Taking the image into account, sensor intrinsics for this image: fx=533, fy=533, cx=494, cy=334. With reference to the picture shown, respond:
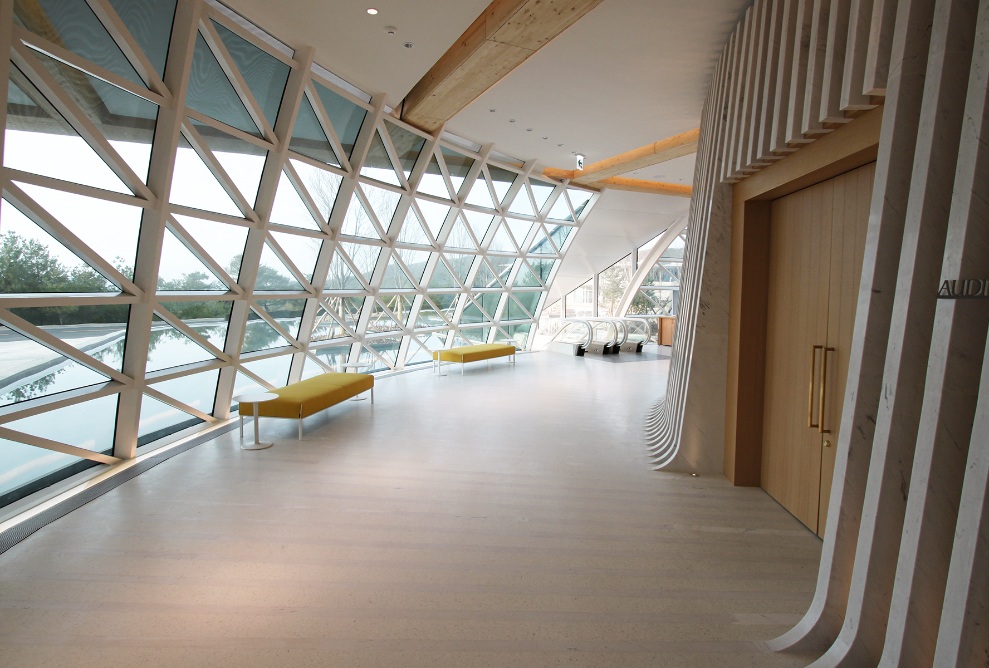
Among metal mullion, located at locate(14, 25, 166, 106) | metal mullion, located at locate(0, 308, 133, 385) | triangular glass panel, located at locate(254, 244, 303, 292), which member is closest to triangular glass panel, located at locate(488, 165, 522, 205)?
triangular glass panel, located at locate(254, 244, 303, 292)

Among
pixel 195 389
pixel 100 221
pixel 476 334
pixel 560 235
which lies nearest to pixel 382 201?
pixel 195 389

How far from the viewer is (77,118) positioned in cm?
474

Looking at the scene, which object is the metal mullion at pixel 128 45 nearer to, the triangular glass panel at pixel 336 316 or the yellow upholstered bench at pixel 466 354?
the triangular glass panel at pixel 336 316

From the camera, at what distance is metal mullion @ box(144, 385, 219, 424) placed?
6033 mm

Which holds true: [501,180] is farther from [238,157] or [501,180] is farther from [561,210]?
[238,157]

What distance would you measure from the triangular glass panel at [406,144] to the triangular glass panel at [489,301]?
528 cm

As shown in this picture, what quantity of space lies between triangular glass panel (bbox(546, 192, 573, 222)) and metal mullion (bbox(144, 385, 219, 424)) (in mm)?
10354

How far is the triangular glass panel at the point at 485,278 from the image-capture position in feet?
48.8

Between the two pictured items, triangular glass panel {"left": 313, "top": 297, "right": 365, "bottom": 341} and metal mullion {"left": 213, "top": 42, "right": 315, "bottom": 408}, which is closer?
metal mullion {"left": 213, "top": 42, "right": 315, "bottom": 408}

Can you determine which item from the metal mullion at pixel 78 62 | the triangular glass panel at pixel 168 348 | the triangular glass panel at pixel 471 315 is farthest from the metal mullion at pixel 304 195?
the triangular glass panel at pixel 471 315

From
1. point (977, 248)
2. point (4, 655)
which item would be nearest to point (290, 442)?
point (4, 655)

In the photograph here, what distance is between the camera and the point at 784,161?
437 centimetres

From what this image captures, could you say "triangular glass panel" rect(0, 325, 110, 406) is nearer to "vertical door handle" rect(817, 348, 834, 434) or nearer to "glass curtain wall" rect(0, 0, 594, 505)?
"glass curtain wall" rect(0, 0, 594, 505)

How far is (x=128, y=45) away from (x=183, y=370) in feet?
12.0
